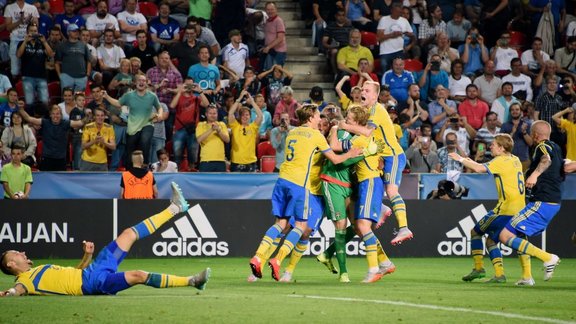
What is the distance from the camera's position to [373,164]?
14359 millimetres

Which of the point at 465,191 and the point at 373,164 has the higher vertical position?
the point at 373,164

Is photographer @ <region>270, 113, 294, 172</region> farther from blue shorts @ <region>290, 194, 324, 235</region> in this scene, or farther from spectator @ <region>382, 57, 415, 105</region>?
blue shorts @ <region>290, 194, 324, 235</region>

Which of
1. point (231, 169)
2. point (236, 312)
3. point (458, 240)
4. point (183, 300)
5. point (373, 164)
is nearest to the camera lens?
point (236, 312)

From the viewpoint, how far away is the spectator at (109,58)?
76.0 ft

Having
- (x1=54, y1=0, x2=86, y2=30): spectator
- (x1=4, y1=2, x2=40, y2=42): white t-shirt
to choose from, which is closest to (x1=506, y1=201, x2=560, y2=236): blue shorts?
(x1=54, y1=0, x2=86, y2=30): spectator

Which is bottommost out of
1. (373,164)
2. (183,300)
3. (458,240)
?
(458,240)

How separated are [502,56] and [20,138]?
12153mm

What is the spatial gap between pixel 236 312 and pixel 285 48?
1563cm

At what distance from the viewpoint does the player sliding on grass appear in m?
11.2

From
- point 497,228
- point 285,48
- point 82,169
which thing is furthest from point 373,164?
point 285,48

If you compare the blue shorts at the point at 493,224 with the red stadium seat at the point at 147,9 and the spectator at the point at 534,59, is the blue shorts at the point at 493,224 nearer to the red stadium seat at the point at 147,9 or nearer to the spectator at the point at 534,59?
the spectator at the point at 534,59

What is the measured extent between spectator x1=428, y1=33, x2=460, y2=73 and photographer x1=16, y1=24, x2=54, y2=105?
9.09 metres

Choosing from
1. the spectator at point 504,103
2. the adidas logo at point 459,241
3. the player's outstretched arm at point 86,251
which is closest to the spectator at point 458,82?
the spectator at point 504,103

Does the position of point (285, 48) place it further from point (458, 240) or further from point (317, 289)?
point (317, 289)
